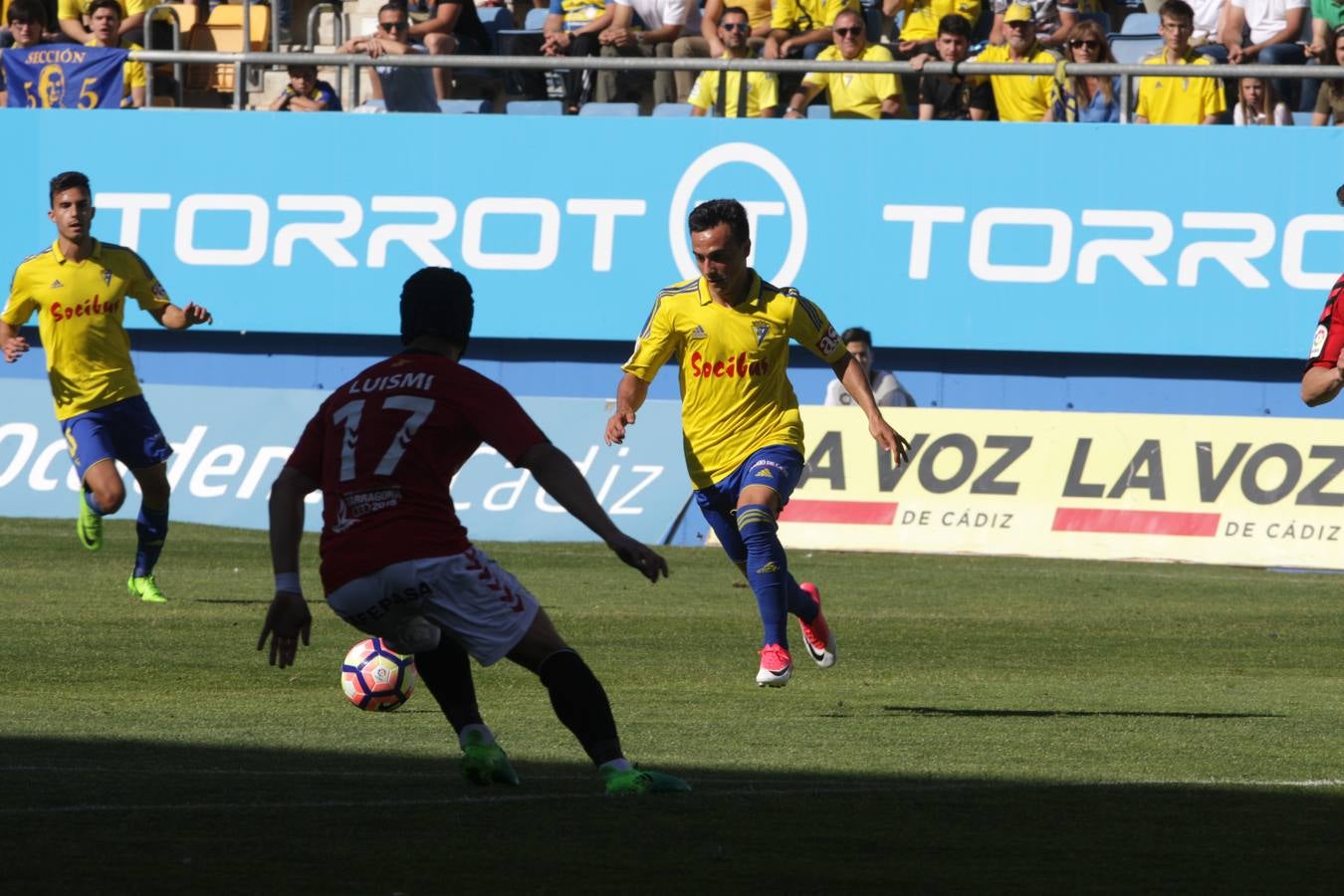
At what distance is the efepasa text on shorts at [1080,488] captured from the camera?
782 inches

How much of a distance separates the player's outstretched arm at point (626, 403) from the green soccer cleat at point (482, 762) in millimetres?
3949

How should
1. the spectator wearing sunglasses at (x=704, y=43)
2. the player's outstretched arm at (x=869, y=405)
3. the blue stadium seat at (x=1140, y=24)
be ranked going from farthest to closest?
the spectator wearing sunglasses at (x=704, y=43) → the blue stadium seat at (x=1140, y=24) → the player's outstretched arm at (x=869, y=405)

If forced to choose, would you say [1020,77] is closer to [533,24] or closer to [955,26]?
[955,26]

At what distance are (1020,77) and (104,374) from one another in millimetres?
10138

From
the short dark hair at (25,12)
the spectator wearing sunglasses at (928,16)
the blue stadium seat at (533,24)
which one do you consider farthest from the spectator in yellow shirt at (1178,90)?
the short dark hair at (25,12)

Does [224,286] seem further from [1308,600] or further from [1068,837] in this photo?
[1068,837]

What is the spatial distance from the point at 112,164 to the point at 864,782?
57.2 ft

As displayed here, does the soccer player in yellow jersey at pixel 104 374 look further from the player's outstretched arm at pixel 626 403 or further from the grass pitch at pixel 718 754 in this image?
the player's outstretched arm at pixel 626 403

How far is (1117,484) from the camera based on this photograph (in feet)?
66.9

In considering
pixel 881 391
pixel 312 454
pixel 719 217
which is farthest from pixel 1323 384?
pixel 881 391

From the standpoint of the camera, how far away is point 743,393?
11.6 m

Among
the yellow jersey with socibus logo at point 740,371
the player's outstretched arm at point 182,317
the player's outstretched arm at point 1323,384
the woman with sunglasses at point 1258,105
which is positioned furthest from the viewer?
the woman with sunglasses at point 1258,105

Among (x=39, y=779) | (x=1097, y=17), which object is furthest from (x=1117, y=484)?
(x=39, y=779)

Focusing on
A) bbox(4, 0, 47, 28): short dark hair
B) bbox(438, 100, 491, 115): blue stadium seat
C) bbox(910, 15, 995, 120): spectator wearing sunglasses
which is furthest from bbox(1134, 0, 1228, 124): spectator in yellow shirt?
bbox(4, 0, 47, 28): short dark hair
